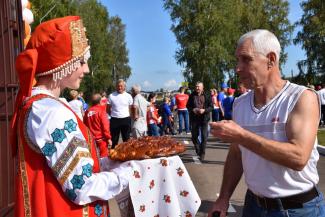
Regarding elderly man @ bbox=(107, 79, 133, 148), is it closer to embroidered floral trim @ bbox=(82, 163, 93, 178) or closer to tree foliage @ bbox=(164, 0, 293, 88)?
embroidered floral trim @ bbox=(82, 163, 93, 178)

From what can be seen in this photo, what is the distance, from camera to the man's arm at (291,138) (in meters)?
2.10

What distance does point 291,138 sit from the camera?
2139mm

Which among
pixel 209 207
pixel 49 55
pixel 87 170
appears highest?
pixel 49 55

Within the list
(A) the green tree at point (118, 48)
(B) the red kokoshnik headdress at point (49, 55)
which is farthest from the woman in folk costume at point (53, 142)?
(A) the green tree at point (118, 48)

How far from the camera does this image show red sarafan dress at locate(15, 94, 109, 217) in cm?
208

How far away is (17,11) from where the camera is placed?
4.04 m

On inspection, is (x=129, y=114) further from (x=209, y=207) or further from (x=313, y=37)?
(x=313, y=37)

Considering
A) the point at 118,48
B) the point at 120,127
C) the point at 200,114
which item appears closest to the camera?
the point at 200,114

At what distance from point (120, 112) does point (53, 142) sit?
8.57m

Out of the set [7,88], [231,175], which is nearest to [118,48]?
[7,88]

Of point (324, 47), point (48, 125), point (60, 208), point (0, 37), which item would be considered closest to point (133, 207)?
point (60, 208)

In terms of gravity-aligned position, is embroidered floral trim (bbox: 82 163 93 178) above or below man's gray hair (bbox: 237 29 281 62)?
below

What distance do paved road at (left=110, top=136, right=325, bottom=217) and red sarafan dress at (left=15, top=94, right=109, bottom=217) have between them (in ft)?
11.6

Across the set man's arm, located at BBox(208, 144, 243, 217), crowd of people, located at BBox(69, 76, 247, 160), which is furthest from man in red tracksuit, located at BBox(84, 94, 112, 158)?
man's arm, located at BBox(208, 144, 243, 217)
